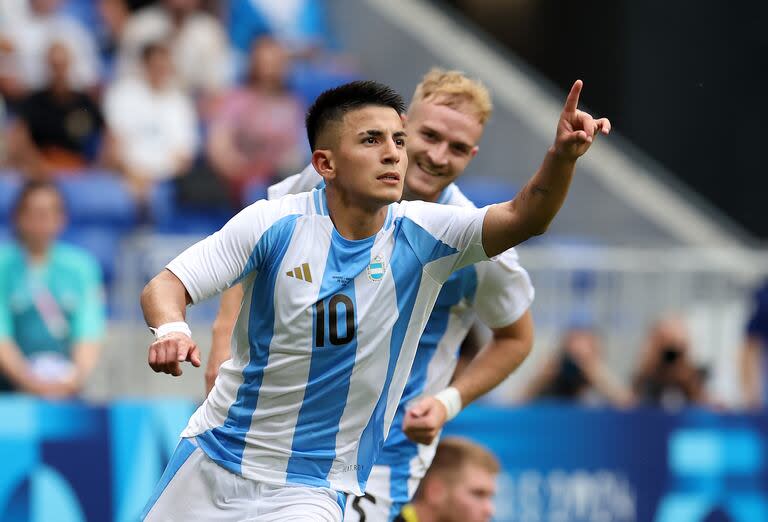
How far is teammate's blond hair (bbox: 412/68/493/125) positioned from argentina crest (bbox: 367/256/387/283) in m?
1.25

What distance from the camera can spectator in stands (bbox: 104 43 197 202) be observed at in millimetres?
11961

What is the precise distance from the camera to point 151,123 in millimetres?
12125

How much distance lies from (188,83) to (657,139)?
18.5 feet

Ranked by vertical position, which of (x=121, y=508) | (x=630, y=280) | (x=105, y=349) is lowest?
(x=121, y=508)

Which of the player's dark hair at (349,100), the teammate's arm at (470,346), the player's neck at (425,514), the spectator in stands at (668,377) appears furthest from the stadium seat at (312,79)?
the player's dark hair at (349,100)

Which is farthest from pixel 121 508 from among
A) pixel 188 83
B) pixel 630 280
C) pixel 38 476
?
pixel 188 83

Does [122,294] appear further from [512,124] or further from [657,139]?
[657,139]

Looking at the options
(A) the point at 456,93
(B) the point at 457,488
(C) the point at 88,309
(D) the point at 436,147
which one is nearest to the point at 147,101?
(C) the point at 88,309

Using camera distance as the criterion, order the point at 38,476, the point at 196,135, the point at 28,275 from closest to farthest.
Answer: the point at 38,476
the point at 28,275
the point at 196,135

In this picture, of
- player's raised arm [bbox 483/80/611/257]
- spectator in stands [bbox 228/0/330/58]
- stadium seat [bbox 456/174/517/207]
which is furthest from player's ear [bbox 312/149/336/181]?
spectator in stands [bbox 228/0/330/58]

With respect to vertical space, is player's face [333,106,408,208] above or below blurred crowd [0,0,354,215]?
below

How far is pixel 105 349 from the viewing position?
31.2 feet

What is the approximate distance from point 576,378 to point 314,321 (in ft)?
19.1

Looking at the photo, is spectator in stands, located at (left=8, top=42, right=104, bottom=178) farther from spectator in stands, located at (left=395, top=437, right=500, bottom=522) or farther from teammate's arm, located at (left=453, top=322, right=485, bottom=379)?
spectator in stands, located at (left=395, top=437, right=500, bottom=522)
